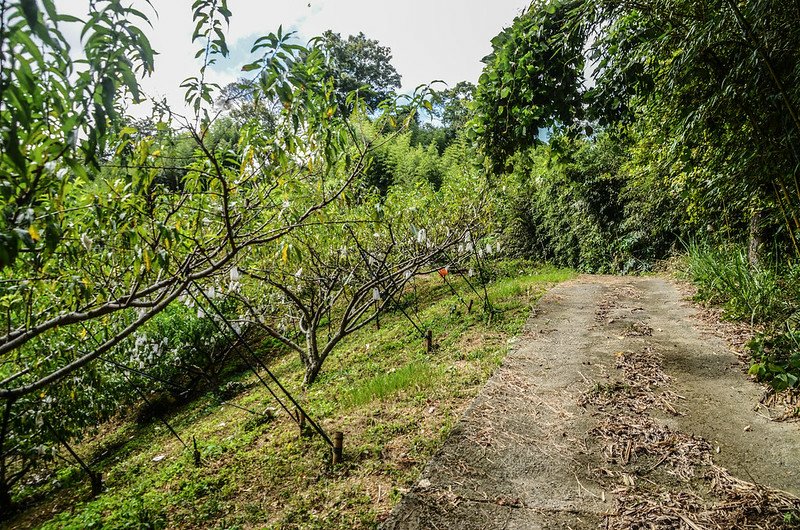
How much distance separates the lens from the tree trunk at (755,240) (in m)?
5.67

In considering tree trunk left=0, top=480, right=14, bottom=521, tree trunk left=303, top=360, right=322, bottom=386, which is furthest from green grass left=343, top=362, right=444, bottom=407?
tree trunk left=0, top=480, right=14, bottom=521

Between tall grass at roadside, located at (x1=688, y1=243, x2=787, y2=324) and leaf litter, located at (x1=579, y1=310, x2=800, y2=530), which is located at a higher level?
tall grass at roadside, located at (x1=688, y1=243, x2=787, y2=324)

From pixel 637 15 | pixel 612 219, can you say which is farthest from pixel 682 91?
pixel 612 219

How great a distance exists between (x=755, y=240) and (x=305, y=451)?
723 centimetres

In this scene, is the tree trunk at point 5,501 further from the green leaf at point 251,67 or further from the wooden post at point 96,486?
the green leaf at point 251,67

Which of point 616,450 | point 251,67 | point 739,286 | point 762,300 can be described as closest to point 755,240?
point 739,286

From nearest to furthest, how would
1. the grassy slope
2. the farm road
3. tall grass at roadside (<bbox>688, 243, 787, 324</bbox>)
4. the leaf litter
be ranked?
the leaf litter → the farm road → the grassy slope → tall grass at roadside (<bbox>688, 243, 787, 324</bbox>)

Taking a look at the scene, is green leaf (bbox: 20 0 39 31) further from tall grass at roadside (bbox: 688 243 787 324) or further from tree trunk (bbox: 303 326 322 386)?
tall grass at roadside (bbox: 688 243 787 324)

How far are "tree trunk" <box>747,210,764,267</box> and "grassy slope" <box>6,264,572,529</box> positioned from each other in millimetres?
3443

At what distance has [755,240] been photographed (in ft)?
19.5

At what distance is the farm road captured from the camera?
2076 millimetres

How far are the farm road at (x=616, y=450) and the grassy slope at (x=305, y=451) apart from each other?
1.03ft

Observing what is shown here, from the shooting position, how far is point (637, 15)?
296cm

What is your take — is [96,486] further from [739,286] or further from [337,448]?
[739,286]
